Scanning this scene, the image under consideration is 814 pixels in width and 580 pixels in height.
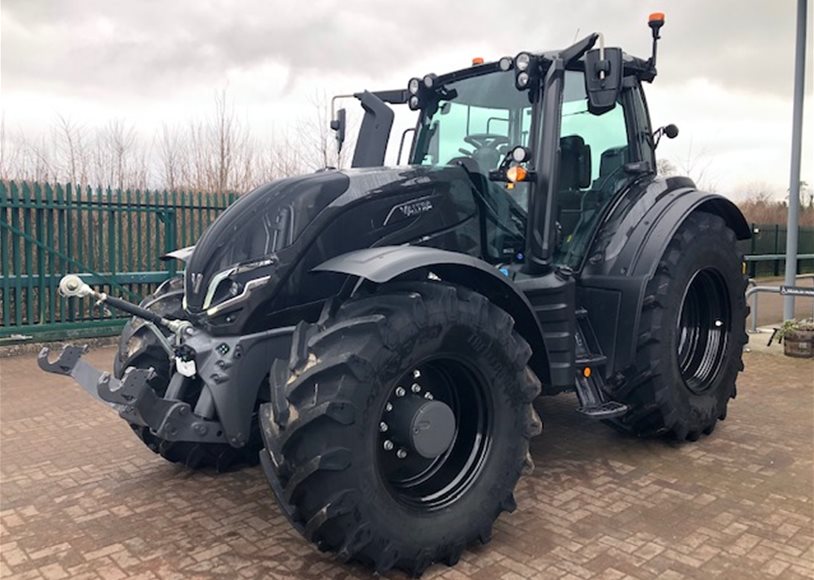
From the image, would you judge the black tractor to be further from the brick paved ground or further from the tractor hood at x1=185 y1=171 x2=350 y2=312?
the brick paved ground

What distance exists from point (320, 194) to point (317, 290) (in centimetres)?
48

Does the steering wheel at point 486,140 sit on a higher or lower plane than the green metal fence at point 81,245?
higher

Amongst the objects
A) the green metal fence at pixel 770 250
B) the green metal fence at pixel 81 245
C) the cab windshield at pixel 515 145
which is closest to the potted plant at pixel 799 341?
the cab windshield at pixel 515 145

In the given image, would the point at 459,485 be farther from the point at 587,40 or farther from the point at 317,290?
the point at 587,40

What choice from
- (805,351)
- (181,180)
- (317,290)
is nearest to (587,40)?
(317,290)

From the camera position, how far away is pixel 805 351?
793 cm

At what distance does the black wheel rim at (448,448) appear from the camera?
324 centimetres

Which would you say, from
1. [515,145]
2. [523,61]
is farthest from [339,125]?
[523,61]

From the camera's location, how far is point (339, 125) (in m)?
5.08

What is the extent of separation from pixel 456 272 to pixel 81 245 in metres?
6.96

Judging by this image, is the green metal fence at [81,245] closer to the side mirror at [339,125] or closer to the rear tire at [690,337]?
the side mirror at [339,125]

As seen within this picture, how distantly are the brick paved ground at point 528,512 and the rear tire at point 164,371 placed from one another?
0.12 metres

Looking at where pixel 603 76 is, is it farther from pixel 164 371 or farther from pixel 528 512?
pixel 164 371

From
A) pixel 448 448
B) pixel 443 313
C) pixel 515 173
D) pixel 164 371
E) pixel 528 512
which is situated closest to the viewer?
pixel 443 313
